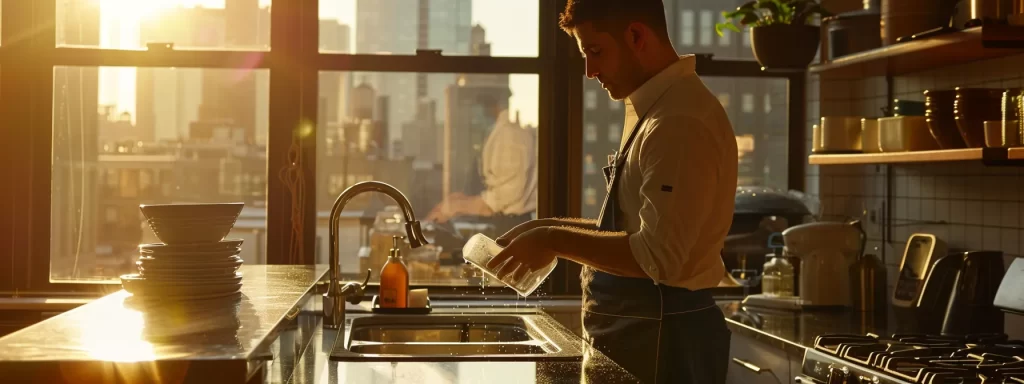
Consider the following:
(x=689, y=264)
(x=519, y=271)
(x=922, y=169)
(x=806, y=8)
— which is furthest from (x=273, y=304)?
(x=806, y=8)

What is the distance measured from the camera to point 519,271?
195 cm

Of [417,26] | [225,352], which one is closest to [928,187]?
[417,26]

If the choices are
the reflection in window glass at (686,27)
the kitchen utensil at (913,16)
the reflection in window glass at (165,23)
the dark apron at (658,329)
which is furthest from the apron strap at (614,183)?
the reflection in window glass at (165,23)

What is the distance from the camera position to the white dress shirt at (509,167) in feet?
12.4

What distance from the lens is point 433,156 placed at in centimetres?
378

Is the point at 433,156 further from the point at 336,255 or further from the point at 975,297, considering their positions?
the point at 975,297

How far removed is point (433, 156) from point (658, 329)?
1.85m

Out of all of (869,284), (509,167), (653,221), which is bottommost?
(869,284)

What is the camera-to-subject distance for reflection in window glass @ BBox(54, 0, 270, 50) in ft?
12.2

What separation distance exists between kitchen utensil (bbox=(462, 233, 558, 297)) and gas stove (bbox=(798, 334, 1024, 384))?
71 centimetres

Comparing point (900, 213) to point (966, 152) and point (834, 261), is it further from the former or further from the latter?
point (966, 152)

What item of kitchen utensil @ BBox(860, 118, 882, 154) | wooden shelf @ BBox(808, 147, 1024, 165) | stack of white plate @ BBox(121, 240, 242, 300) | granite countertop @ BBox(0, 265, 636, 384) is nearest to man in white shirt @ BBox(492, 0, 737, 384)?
granite countertop @ BBox(0, 265, 636, 384)

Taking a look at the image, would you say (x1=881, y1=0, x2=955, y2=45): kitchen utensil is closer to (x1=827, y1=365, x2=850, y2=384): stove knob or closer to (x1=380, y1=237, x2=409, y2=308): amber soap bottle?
(x1=827, y1=365, x2=850, y2=384): stove knob

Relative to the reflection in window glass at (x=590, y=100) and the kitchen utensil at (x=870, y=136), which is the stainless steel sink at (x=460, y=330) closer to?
the kitchen utensil at (x=870, y=136)
